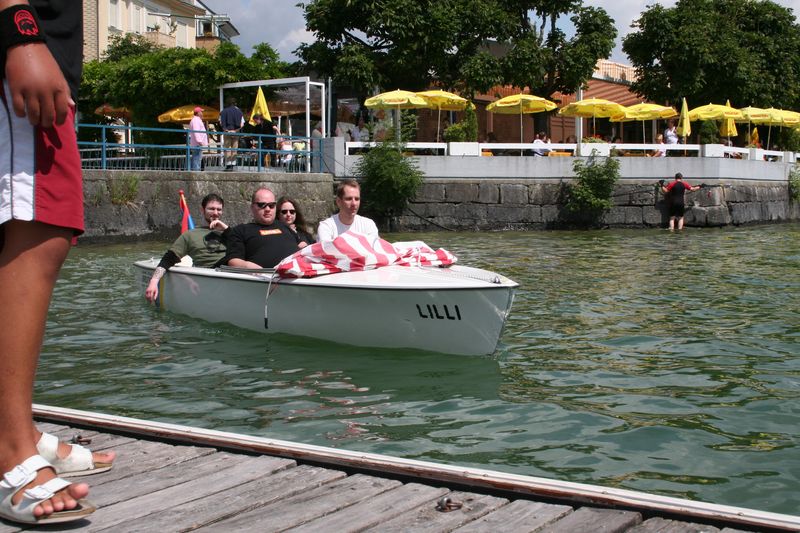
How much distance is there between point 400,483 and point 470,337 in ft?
15.2

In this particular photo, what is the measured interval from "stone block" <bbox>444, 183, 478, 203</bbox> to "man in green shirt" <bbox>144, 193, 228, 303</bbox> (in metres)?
17.7

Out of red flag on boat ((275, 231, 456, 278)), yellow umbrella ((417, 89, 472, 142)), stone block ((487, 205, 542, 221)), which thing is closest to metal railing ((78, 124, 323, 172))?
yellow umbrella ((417, 89, 472, 142))

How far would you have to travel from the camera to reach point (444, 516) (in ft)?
9.80

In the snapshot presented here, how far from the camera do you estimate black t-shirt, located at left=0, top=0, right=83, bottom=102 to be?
2820 millimetres

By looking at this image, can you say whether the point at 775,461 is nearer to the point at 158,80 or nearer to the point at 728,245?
the point at 728,245

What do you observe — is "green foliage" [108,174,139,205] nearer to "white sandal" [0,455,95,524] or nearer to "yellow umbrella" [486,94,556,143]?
"yellow umbrella" [486,94,556,143]

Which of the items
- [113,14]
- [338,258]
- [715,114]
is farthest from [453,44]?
[338,258]

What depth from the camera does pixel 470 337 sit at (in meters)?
7.90

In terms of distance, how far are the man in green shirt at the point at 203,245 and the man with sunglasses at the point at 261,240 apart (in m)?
0.59

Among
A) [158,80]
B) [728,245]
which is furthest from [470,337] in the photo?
[158,80]

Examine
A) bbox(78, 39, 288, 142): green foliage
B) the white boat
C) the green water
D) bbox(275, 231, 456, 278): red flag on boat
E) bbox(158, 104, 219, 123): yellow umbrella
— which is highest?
bbox(78, 39, 288, 142): green foliage

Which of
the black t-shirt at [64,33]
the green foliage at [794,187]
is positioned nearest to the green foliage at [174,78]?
the green foliage at [794,187]

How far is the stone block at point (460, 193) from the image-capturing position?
1100 inches

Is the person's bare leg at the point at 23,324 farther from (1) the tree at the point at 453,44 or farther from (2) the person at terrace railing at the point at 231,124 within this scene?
(1) the tree at the point at 453,44
